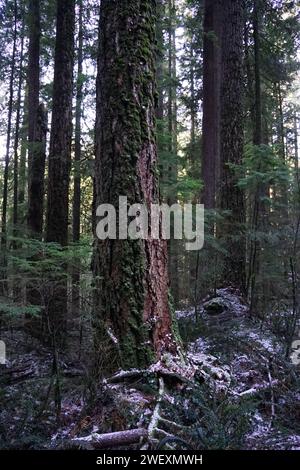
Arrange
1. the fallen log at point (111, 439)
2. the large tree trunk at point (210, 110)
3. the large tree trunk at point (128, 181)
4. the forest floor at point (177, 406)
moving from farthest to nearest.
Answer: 1. the large tree trunk at point (210, 110)
2. the large tree trunk at point (128, 181)
3. the forest floor at point (177, 406)
4. the fallen log at point (111, 439)

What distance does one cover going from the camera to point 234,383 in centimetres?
409

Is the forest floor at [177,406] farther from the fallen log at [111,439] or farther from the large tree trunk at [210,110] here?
the large tree trunk at [210,110]

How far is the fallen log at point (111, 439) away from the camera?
2.93 metres

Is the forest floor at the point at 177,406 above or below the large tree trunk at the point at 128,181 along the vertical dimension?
below

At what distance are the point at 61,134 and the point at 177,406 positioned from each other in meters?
6.76

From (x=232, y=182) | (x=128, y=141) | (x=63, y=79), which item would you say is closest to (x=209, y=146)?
(x=232, y=182)

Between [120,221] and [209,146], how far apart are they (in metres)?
9.59

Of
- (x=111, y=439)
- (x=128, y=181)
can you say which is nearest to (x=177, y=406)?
(x=111, y=439)

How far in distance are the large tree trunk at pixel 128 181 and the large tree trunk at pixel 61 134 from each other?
4373mm

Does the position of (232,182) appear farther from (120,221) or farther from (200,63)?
(200,63)

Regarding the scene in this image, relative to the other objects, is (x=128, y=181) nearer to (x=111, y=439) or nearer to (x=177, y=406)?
(x=177, y=406)

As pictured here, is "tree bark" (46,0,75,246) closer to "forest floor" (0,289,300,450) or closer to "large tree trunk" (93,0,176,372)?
"forest floor" (0,289,300,450)

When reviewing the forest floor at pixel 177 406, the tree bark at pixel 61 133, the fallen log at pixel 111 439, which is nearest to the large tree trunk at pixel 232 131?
the tree bark at pixel 61 133

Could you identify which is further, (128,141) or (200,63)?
(200,63)
